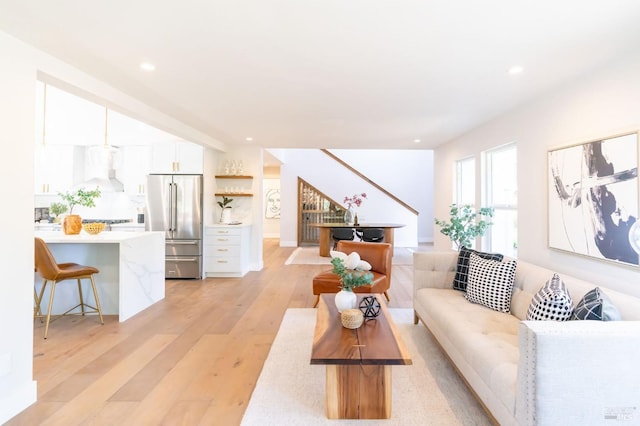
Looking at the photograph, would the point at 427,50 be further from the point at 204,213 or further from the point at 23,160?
the point at 204,213

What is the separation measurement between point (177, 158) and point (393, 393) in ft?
16.2

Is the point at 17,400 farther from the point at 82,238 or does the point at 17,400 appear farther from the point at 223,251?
the point at 223,251

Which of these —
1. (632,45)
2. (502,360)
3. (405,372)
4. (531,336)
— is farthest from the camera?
(405,372)

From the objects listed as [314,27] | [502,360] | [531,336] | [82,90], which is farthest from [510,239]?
[82,90]

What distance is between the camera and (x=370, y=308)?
2375 mm

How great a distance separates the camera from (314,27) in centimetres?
196

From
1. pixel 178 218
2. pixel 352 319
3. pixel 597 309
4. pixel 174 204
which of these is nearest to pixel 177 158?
pixel 174 204

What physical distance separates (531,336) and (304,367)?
166 cm

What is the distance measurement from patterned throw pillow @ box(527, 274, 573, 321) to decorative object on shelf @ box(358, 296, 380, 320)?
99 cm

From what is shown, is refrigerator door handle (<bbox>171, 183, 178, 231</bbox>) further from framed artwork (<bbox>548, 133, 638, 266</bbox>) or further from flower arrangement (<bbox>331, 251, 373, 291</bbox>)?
framed artwork (<bbox>548, 133, 638, 266</bbox>)

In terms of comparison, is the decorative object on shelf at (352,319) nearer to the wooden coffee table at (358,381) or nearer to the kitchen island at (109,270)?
the wooden coffee table at (358,381)

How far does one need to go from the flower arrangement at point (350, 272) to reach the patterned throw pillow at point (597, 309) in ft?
3.93

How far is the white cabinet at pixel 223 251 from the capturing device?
224 inches

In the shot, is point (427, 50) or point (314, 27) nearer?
point (314, 27)
